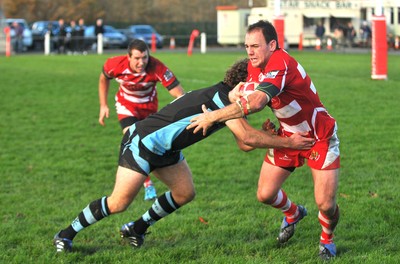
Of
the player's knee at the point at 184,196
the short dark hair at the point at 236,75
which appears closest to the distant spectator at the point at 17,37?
the player's knee at the point at 184,196

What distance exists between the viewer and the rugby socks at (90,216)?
21.6ft

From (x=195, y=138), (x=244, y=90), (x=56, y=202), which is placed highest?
(x=244, y=90)

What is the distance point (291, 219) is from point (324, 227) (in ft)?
1.84

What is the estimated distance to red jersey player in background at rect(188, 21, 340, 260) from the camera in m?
5.61

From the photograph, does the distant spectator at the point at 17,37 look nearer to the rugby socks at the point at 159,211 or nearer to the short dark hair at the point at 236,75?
the rugby socks at the point at 159,211

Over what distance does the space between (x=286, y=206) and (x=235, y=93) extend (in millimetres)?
1533

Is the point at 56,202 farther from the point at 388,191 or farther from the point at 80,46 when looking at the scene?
the point at 80,46

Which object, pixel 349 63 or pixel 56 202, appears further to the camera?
pixel 349 63

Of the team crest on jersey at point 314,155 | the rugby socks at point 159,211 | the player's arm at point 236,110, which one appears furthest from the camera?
the rugby socks at point 159,211

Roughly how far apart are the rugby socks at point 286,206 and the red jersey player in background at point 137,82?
2738mm

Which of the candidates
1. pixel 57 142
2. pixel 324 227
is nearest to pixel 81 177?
pixel 57 142

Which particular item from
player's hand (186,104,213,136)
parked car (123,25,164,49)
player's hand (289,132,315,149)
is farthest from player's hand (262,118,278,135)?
parked car (123,25,164,49)

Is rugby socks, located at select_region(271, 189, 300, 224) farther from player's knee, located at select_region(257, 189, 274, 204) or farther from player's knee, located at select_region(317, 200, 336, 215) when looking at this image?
player's knee, located at select_region(317, 200, 336, 215)

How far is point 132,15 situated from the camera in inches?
2717
